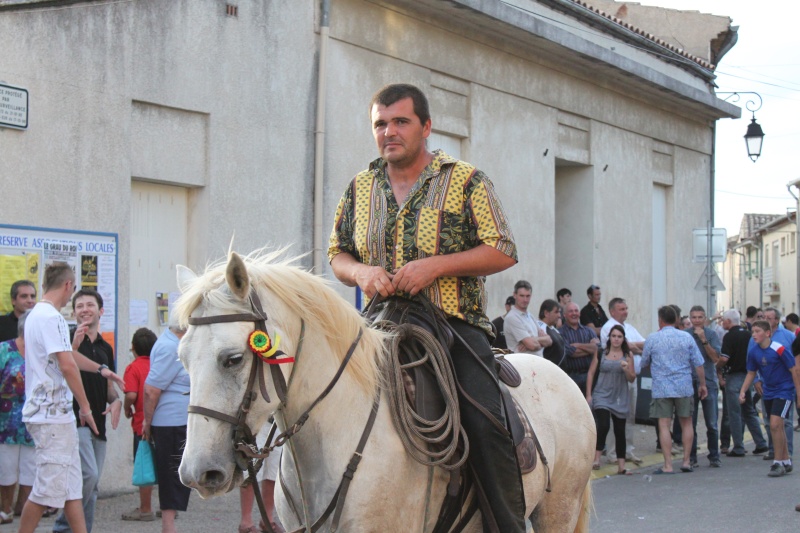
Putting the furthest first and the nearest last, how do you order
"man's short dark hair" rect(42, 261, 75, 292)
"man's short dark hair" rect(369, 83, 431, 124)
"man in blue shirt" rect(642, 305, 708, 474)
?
"man in blue shirt" rect(642, 305, 708, 474) < "man's short dark hair" rect(42, 261, 75, 292) < "man's short dark hair" rect(369, 83, 431, 124)

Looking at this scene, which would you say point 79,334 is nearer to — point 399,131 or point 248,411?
point 399,131

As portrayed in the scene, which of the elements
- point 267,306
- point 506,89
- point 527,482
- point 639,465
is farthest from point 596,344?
point 267,306

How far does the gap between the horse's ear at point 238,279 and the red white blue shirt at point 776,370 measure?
Result: 1111cm

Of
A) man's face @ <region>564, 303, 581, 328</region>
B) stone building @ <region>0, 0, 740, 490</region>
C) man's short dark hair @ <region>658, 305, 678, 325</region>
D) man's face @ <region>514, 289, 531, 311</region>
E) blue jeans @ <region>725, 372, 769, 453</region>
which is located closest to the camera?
stone building @ <region>0, 0, 740, 490</region>

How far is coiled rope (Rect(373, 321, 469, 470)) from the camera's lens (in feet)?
13.7

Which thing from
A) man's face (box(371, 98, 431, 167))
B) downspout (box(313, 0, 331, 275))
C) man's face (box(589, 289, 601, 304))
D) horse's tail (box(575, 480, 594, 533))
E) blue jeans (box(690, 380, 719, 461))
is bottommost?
blue jeans (box(690, 380, 719, 461))

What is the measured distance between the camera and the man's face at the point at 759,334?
13.9 meters

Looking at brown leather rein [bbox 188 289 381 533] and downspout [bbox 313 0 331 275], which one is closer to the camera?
brown leather rein [bbox 188 289 381 533]

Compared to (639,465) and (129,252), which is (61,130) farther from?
(639,465)

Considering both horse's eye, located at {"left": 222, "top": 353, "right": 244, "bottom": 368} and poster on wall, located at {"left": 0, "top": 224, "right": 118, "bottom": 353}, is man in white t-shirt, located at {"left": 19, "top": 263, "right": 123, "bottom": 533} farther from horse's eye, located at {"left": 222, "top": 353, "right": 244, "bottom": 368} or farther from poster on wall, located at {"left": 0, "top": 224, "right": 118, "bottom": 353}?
horse's eye, located at {"left": 222, "top": 353, "right": 244, "bottom": 368}

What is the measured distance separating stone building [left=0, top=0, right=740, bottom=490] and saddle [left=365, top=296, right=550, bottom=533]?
22.3 feet

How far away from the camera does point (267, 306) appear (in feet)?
12.9

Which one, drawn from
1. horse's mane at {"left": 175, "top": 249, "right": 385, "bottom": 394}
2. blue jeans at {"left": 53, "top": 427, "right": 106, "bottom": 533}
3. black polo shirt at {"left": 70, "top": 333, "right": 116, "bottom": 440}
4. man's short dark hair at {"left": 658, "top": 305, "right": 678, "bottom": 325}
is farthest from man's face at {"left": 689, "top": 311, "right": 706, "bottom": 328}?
horse's mane at {"left": 175, "top": 249, "right": 385, "bottom": 394}

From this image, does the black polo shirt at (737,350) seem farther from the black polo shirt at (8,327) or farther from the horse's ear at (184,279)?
the horse's ear at (184,279)
